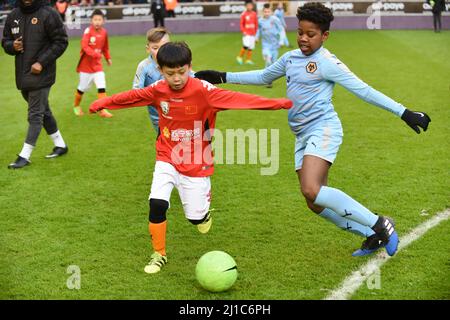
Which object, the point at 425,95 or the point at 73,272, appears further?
the point at 425,95

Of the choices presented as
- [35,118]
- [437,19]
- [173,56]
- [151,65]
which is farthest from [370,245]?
[437,19]

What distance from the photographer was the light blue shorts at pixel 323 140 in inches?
214

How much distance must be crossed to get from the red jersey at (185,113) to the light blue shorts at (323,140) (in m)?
0.73

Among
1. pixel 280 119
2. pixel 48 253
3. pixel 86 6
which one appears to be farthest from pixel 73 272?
pixel 86 6

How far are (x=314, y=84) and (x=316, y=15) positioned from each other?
1.93 ft

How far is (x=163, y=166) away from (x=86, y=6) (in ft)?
87.7

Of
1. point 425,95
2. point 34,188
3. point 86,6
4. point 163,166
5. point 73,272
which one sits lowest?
point 86,6

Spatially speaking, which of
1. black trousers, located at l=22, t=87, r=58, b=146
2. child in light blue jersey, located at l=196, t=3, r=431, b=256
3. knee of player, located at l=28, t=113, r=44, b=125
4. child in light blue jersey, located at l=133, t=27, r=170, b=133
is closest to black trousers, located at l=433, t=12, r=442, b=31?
black trousers, located at l=22, t=87, r=58, b=146

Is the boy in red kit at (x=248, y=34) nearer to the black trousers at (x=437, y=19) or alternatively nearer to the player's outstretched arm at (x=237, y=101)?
the black trousers at (x=437, y=19)

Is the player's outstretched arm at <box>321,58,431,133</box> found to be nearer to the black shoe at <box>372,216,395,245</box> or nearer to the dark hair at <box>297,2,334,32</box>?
the dark hair at <box>297,2,334,32</box>

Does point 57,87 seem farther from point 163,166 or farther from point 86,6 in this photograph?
point 86,6

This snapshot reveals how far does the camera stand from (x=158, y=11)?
28.0 metres

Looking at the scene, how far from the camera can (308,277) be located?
17.5 ft

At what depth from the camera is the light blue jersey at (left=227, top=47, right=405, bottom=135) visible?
5.34 metres
